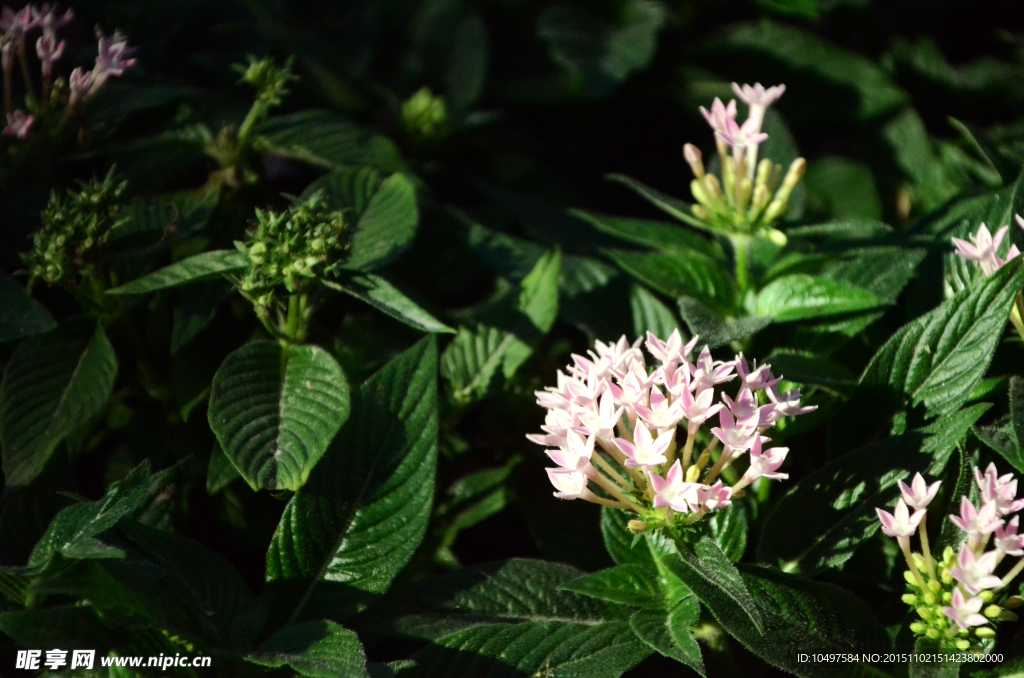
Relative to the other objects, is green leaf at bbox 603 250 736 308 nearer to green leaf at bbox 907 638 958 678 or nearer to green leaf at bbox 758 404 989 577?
green leaf at bbox 758 404 989 577

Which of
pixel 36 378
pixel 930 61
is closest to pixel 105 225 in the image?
pixel 36 378

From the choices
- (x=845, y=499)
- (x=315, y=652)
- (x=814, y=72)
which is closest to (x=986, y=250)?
(x=845, y=499)

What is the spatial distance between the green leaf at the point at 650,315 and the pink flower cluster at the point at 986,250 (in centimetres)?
49

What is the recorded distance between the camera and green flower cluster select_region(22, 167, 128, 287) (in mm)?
1245

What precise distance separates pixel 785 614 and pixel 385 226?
2.81 ft

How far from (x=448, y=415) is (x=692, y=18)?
1625mm

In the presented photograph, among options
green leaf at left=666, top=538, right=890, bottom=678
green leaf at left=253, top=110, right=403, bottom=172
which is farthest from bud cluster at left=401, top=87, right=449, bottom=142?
green leaf at left=666, top=538, right=890, bottom=678

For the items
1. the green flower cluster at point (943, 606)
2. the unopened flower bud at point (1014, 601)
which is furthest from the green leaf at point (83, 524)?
the unopened flower bud at point (1014, 601)

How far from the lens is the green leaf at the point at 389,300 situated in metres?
1.20

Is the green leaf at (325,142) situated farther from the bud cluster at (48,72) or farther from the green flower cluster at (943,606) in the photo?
the green flower cluster at (943,606)

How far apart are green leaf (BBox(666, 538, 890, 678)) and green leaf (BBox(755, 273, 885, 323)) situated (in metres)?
0.43

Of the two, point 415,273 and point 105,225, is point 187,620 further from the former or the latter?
point 415,273

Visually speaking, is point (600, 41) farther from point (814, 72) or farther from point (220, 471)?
point (220, 471)

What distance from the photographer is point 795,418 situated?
1.33m
